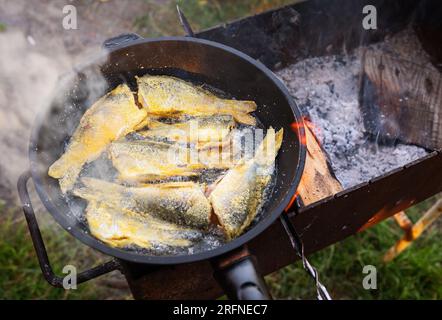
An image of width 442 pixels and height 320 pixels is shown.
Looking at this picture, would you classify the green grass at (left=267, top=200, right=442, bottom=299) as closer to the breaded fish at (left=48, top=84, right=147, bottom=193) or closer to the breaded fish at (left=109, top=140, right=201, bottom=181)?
the breaded fish at (left=109, top=140, right=201, bottom=181)

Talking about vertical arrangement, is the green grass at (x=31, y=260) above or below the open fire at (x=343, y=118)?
below

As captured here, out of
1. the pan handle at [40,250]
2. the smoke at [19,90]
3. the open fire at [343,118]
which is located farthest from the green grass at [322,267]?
the pan handle at [40,250]

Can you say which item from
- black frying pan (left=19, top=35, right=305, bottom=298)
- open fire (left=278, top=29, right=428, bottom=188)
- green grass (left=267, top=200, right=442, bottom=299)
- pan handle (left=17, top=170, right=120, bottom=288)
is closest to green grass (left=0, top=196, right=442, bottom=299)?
green grass (left=267, top=200, right=442, bottom=299)

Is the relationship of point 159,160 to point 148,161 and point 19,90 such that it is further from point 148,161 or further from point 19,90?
Result: point 19,90

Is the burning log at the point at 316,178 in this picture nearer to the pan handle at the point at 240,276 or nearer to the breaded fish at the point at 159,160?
the breaded fish at the point at 159,160

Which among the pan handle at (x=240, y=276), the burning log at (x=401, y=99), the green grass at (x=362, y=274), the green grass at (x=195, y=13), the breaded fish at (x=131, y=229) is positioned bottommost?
the green grass at (x=362, y=274)
